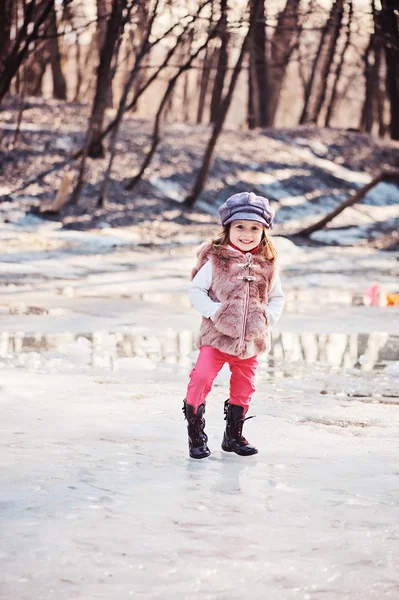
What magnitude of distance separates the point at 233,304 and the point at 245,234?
1.17 ft

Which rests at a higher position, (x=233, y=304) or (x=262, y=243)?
(x=262, y=243)

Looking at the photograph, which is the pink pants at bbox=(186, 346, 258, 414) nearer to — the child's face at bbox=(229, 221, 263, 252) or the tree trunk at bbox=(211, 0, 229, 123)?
the child's face at bbox=(229, 221, 263, 252)

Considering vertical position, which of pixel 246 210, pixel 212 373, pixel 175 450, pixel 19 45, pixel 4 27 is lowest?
pixel 175 450

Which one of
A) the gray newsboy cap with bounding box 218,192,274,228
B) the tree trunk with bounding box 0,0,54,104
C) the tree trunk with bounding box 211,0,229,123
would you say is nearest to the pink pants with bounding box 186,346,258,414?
the gray newsboy cap with bounding box 218,192,274,228

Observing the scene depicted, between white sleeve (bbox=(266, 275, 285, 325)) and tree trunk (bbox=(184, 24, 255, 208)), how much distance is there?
1274 centimetres

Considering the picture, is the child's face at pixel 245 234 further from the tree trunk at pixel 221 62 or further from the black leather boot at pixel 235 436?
the tree trunk at pixel 221 62

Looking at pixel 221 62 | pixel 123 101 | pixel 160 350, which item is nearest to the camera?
pixel 160 350

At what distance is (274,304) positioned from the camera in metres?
4.83

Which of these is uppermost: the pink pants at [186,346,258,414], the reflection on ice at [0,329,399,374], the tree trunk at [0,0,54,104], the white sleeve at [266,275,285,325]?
the tree trunk at [0,0,54,104]

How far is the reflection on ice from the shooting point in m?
6.99

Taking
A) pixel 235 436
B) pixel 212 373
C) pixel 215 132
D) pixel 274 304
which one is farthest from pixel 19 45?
pixel 235 436

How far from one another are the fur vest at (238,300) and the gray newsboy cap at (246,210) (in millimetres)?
165

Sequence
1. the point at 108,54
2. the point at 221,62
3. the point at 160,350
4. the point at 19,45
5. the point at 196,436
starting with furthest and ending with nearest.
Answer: the point at 221,62
the point at 108,54
the point at 19,45
the point at 160,350
the point at 196,436

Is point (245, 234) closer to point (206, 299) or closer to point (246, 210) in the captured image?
point (246, 210)
